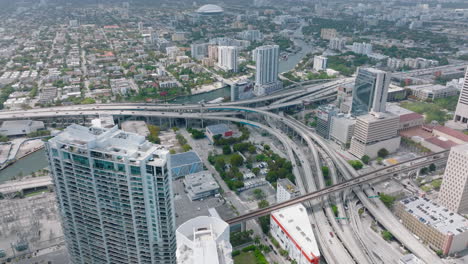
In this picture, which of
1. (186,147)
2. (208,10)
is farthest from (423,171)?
(208,10)

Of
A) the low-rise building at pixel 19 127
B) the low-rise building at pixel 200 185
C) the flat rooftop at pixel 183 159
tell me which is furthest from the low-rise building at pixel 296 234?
the low-rise building at pixel 19 127

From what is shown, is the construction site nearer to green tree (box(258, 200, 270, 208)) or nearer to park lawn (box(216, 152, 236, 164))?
green tree (box(258, 200, 270, 208))

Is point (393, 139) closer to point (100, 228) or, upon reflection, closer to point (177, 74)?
point (100, 228)

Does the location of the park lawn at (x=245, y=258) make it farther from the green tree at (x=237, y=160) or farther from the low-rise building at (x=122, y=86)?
the low-rise building at (x=122, y=86)

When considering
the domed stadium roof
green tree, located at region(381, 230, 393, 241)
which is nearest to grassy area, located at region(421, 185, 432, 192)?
green tree, located at region(381, 230, 393, 241)

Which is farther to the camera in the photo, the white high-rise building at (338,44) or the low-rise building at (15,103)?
the white high-rise building at (338,44)

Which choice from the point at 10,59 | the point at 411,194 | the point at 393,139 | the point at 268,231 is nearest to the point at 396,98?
the point at 393,139

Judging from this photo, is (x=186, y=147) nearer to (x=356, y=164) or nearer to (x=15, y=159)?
(x=356, y=164)
